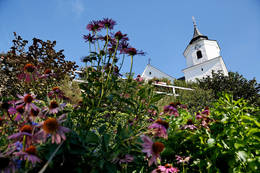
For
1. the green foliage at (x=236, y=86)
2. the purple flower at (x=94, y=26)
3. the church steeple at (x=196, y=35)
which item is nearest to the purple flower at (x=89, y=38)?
the purple flower at (x=94, y=26)

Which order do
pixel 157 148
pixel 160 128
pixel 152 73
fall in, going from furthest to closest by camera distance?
1. pixel 152 73
2. pixel 160 128
3. pixel 157 148

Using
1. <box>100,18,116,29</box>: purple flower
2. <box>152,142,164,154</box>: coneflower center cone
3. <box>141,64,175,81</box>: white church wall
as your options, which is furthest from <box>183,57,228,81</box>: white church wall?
<box>152,142,164,154</box>: coneflower center cone

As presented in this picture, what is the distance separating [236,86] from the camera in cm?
1113

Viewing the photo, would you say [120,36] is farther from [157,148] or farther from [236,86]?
[236,86]

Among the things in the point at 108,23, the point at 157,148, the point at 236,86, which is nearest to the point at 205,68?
the point at 236,86

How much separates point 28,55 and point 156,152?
4112mm

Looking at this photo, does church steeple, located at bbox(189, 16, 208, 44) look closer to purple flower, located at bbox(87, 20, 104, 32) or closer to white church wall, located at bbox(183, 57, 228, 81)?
white church wall, located at bbox(183, 57, 228, 81)

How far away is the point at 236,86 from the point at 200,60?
824 cm

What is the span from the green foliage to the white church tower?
6170mm

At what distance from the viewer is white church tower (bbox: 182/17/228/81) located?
58.5 feet

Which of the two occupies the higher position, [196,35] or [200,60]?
[196,35]

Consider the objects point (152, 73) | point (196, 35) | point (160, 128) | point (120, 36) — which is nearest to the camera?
point (160, 128)

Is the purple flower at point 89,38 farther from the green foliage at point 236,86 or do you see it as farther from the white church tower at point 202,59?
the white church tower at point 202,59

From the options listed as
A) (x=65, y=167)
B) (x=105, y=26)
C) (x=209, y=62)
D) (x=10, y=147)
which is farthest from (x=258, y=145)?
(x=209, y=62)
